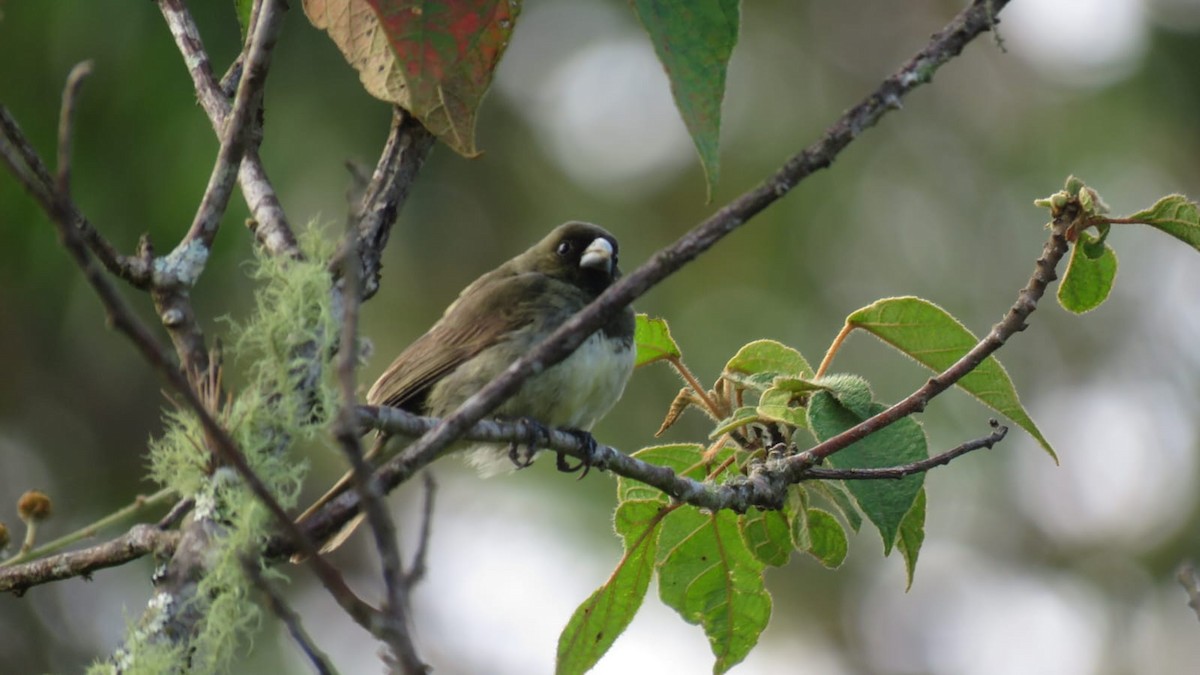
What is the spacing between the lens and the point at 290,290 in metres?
1.64

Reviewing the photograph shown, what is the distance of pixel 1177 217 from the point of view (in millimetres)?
2057

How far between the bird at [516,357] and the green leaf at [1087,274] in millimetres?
1352

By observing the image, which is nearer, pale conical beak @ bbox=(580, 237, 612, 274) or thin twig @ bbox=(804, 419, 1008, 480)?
thin twig @ bbox=(804, 419, 1008, 480)

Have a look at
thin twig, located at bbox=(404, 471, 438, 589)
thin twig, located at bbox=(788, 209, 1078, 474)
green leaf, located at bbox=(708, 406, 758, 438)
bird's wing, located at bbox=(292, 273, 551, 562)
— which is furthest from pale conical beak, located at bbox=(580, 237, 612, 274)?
thin twig, located at bbox=(404, 471, 438, 589)

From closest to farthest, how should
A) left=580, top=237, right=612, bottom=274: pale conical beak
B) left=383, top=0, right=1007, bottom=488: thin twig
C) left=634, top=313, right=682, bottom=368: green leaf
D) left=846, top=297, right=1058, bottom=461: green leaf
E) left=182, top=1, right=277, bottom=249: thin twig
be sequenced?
left=383, top=0, right=1007, bottom=488: thin twig
left=182, top=1, right=277, bottom=249: thin twig
left=846, top=297, right=1058, bottom=461: green leaf
left=634, top=313, right=682, bottom=368: green leaf
left=580, top=237, right=612, bottom=274: pale conical beak

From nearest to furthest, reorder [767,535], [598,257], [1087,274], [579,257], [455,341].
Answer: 1. [1087,274]
2. [767,535]
3. [455,341]
4. [598,257]
5. [579,257]

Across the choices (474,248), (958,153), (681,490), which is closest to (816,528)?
(681,490)

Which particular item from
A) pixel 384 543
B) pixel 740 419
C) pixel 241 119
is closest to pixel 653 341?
pixel 740 419

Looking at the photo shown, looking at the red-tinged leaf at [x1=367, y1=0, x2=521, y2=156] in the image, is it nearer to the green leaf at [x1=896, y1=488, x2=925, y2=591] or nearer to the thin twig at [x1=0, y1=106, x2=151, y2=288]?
the thin twig at [x1=0, y1=106, x2=151, y2=288]

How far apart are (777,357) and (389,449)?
1226 mm

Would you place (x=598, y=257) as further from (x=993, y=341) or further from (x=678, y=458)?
(x=993, y=341)

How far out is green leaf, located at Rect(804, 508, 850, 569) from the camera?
7.51 ft

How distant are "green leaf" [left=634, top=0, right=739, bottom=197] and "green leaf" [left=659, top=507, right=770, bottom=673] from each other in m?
1.09

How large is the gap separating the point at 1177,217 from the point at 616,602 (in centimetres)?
115
